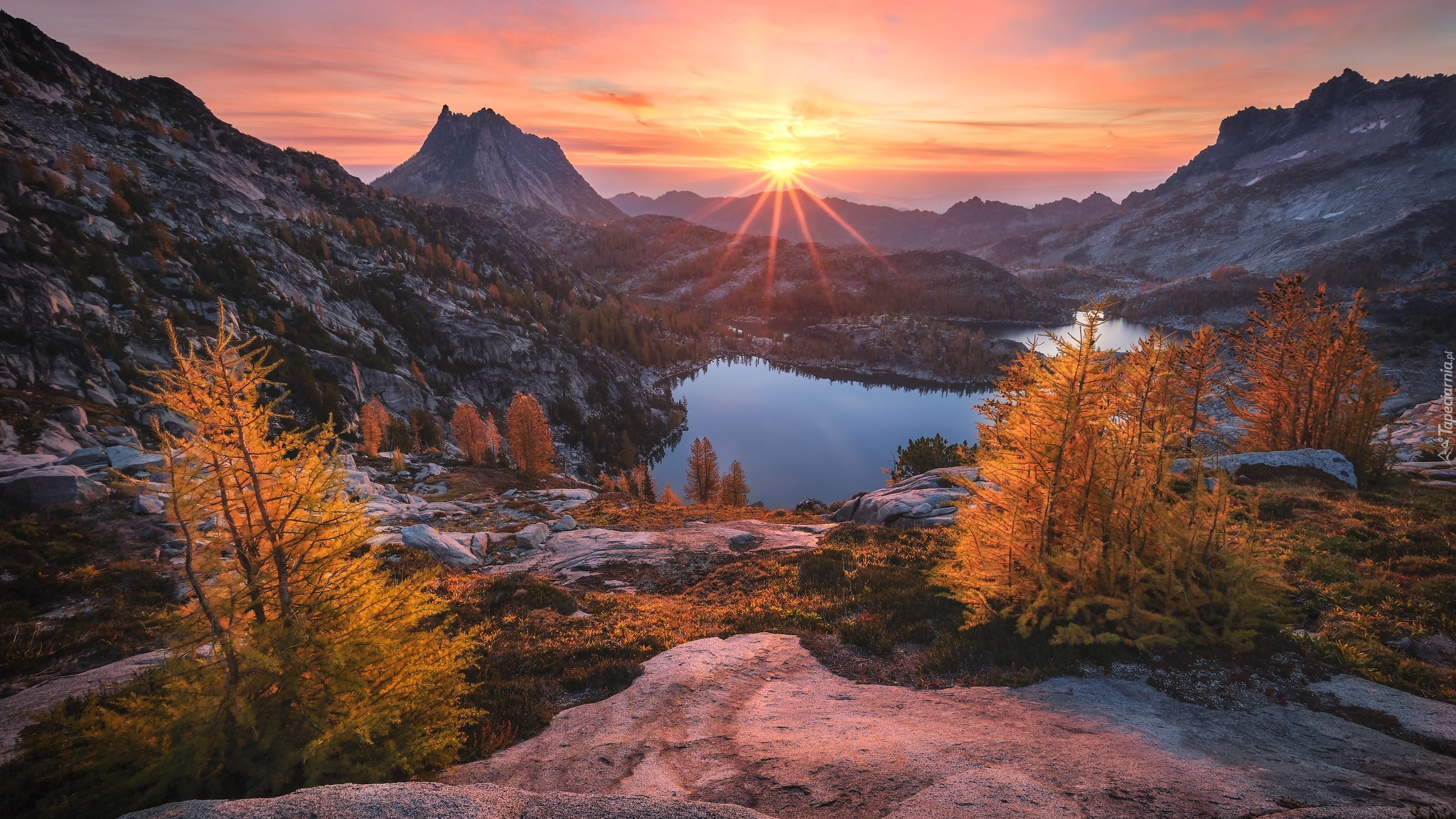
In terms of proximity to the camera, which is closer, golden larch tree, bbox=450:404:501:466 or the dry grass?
the dry grass

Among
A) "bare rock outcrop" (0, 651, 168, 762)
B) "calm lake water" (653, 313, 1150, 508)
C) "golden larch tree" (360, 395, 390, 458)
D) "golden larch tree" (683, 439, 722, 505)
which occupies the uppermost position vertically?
"bare rock outcrop" (0, 651, 168, 762)

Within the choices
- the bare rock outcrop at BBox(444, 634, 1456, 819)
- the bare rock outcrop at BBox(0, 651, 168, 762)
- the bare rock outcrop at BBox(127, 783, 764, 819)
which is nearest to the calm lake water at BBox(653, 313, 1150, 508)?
the bare rock outcrop at BBox(444, 634, 1456, 819)

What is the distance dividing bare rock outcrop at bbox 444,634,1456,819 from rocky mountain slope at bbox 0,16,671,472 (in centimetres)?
2994

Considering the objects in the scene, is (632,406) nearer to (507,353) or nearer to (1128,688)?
(507,353)

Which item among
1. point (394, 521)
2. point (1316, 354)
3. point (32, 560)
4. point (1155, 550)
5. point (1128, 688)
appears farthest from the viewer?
point (394, 521)

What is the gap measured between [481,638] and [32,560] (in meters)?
15.3

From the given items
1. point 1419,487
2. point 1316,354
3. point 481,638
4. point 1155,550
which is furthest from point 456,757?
point 1316,354

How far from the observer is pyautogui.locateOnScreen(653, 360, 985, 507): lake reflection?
121 m

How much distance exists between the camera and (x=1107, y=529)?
14.1 metres

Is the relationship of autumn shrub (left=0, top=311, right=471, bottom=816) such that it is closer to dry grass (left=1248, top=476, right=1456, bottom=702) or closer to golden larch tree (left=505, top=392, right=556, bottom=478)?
dry grass (left=1248, top=476, right=1456, bottom=702)

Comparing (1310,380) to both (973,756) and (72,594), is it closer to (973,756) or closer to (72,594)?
(973,756)

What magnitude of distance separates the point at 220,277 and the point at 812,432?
427ft

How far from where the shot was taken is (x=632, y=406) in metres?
153

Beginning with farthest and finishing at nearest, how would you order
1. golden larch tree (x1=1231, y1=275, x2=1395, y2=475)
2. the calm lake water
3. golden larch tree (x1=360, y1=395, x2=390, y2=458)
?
the calm lake water < golden larch tree (x1=360, y1=395, x2=390, y2=458) < golden larch tree (x1=1231, y1=275, x2=1395, y2=475)
